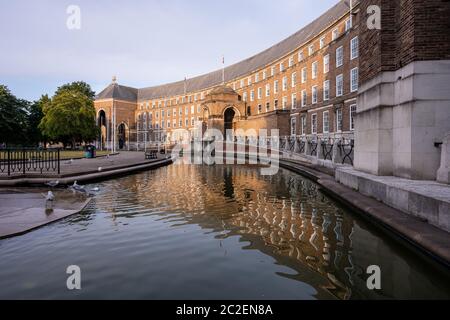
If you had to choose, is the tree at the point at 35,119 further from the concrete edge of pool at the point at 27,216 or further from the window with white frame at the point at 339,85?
the concrete edge of pool at the point at 27,216

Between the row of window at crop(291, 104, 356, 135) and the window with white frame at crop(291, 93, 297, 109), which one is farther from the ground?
the window with white frame at crop(291, 93, 297, 109)

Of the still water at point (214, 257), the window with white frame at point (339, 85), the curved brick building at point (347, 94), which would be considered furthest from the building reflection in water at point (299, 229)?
the window with white frame at point (339, 85)

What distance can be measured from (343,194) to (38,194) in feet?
31.7

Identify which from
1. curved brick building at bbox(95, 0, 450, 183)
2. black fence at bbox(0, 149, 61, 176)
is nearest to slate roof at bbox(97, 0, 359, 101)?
curved brick building at bbox(95, 0, 450, 183)

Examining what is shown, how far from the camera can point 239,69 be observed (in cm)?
6856

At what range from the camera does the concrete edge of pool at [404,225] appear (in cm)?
425

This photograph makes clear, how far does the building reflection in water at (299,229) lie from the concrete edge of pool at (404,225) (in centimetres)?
24

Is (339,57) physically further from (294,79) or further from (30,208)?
(30,208)

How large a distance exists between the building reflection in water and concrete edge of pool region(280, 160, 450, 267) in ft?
0.79

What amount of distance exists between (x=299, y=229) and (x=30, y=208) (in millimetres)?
6704

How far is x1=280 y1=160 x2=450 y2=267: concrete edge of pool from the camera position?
4.25 metres

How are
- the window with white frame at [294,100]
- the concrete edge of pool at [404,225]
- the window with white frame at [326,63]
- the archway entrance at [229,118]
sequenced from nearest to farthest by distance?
the concrete edge of pool at [404,225] → the window with white frame at [326,63] → the window with white frame at [294,100] → the archway entrance at [229,118]

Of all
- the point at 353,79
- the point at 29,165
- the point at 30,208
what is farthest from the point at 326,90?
the point at 30,208

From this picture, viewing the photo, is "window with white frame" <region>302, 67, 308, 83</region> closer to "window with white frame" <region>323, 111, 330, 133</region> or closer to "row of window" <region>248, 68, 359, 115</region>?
"row of window" <region>248, 68, 359, 115</region>
